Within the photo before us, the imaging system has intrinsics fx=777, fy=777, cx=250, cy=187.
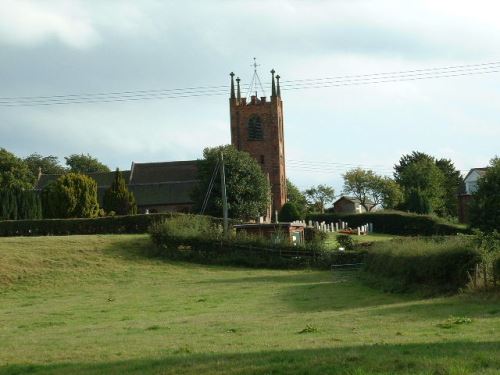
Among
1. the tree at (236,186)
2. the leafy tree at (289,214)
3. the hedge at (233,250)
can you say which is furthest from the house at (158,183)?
the hedge at (233,250)

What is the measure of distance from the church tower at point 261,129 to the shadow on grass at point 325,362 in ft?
294

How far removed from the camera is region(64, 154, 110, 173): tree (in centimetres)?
12900

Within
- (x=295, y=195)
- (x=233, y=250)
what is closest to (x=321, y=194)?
(x=295, y=195)

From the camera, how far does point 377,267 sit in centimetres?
3450

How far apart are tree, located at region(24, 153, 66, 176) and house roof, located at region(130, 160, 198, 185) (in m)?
29.6

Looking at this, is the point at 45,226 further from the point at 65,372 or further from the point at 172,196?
the point at 65,372

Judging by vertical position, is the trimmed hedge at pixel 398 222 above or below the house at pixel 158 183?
below

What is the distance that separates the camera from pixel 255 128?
10406 centimetres

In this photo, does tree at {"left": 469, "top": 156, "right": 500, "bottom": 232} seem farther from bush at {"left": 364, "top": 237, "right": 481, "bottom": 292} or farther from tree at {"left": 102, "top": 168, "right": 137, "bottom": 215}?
tree at {"left": 102, "top": 168, "right": 137, "bottom": 215}

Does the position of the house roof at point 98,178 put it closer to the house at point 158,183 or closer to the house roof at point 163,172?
the house at point 158,183

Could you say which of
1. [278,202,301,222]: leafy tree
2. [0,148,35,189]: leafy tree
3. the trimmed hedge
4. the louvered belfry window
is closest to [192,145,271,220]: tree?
[278,202,301,222]: leafy tree

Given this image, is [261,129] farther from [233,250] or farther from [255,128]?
[233,250]

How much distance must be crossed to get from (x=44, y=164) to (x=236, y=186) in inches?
2516

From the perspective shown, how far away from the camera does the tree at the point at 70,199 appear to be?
74000mm
